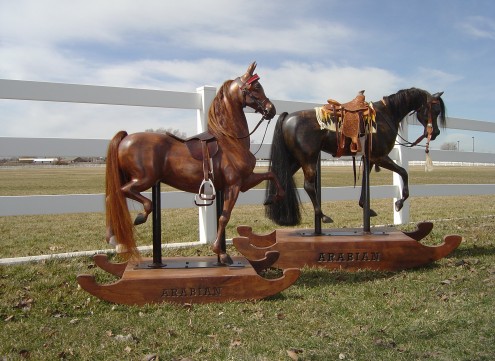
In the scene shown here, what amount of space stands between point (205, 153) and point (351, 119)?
2047mm

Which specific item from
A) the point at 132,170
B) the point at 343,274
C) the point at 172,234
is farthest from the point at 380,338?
the point at 172,234

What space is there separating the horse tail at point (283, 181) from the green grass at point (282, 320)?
2.74 feet

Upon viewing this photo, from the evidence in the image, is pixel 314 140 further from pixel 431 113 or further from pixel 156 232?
pixel 156 232

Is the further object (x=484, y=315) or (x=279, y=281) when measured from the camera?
(x=279, y=281)

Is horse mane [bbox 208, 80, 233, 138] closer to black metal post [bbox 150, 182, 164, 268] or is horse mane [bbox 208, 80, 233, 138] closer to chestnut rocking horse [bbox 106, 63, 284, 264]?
chestnut rocking horse [bbox 106, 63, 284, 264]

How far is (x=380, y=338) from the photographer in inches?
130

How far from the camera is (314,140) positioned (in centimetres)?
548

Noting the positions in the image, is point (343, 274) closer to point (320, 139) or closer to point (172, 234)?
point (320, 139)

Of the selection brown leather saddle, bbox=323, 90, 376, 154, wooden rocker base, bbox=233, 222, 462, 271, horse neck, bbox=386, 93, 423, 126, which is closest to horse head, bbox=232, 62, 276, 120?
brown leather saddle, bbox=323, 90, 376, 154

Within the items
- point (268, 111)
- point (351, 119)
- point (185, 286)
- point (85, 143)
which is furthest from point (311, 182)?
point (85, 143)

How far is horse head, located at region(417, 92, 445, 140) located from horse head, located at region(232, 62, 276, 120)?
2420 millimetres

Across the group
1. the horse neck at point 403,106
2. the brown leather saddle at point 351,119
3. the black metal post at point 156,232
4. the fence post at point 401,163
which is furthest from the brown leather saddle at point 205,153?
the fence post at point 401,163

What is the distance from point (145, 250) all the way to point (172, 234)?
1887 millimetres

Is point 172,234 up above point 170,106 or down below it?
below
